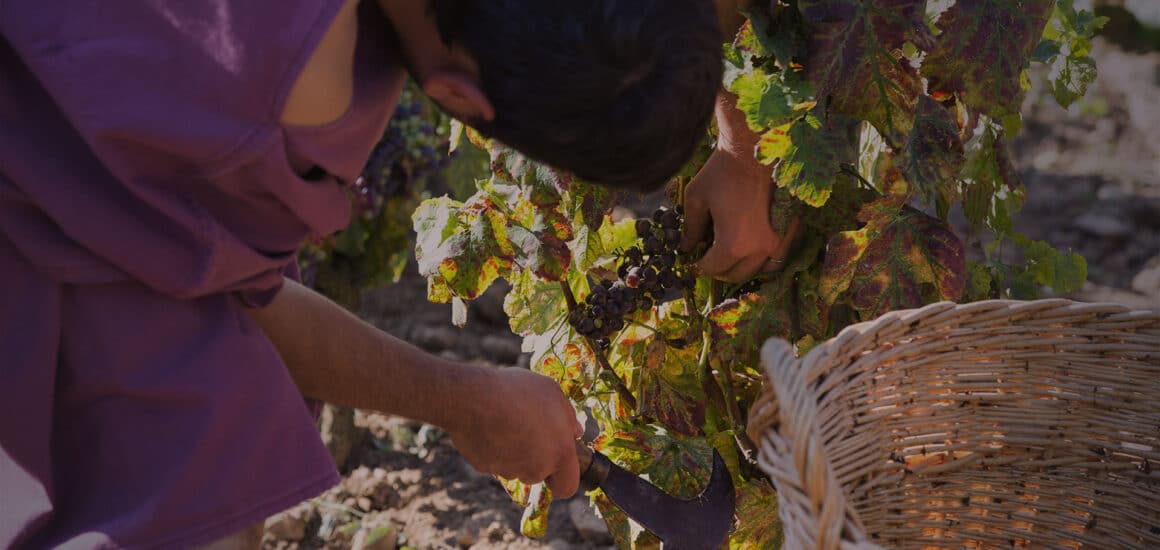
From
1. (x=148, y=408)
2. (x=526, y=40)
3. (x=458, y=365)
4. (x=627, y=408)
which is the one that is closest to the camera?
(x=526, y=40)

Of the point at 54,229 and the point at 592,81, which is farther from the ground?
the point at 592,81

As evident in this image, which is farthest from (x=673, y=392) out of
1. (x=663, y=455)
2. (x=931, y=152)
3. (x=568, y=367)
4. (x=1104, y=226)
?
(x=1104, y=226)

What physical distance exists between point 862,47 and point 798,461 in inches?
20.5

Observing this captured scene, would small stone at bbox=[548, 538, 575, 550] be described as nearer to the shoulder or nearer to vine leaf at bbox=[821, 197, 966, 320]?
vine leaf at bbox=[821, 197, 966, 320]

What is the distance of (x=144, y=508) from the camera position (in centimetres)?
109

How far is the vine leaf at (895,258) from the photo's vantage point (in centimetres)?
138

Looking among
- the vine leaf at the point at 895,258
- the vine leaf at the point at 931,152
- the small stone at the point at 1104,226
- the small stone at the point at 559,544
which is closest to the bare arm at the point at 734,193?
the vine leaf at the point at 895,258

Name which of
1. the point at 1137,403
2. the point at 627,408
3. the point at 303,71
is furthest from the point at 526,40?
the point at 1137,403

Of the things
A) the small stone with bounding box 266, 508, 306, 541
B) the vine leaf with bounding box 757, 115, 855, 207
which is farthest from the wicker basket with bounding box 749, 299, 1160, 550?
the small stone with bounding box 266, 508, 306, 541

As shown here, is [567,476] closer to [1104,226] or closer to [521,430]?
[521,430]

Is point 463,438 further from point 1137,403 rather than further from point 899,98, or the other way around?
point 1137,403

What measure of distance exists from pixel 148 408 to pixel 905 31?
0.92 m

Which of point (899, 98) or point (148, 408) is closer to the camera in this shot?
point (148, 408)

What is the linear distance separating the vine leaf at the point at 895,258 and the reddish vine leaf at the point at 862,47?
0.41 ft
